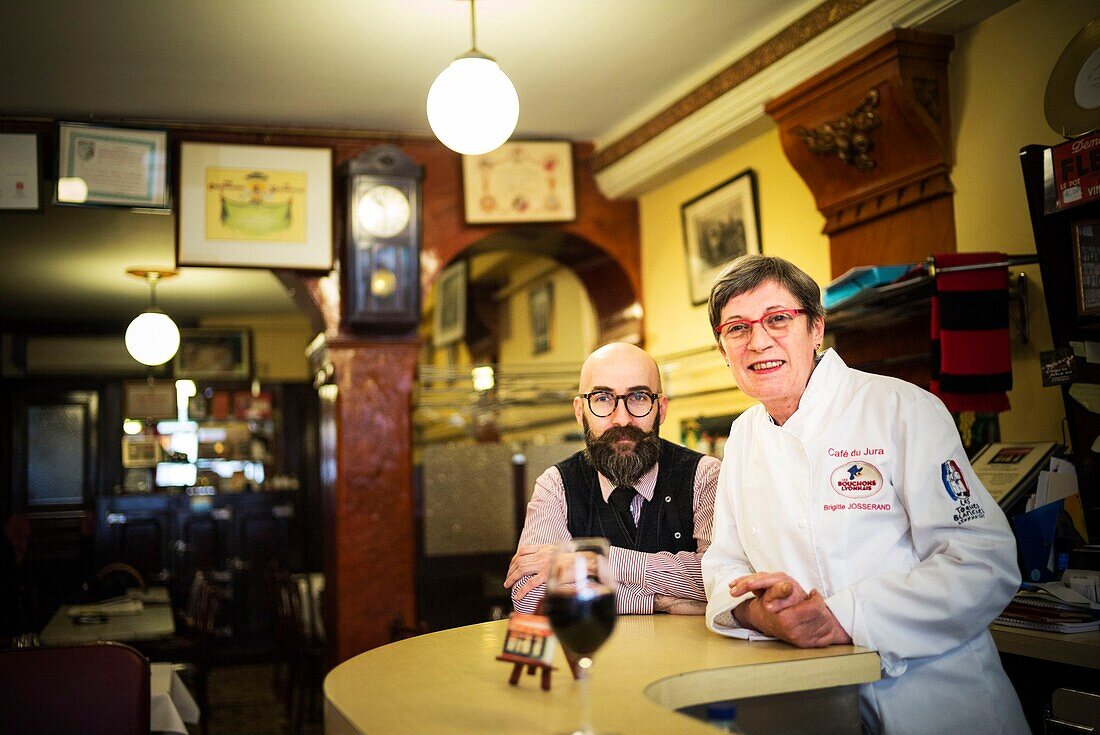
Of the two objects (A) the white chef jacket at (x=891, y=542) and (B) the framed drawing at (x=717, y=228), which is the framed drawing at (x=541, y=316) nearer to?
(B) the framed drawing at (x=717, y=228)

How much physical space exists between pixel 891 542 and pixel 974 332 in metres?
1.45

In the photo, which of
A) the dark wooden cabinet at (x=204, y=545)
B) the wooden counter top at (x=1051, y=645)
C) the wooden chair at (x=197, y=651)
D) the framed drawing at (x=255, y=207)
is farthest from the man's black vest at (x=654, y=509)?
the dark wooden cabinet at (x=204, y=545)

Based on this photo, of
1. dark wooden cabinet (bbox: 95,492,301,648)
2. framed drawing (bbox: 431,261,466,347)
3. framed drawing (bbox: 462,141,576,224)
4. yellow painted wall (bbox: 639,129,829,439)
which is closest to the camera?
yellow painted wall (bbox: 639,129,829,439)

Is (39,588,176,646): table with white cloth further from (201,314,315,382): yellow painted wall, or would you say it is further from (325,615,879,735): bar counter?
(201,314,315,382): yellow painted wall

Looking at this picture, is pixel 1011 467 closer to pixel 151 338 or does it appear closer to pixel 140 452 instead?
pixel 151 338

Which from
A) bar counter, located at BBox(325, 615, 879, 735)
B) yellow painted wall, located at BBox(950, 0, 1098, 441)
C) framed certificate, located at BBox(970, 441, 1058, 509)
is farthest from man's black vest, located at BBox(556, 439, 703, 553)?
yellow painted wall, located at BBox(950, 0, 1098, 441)

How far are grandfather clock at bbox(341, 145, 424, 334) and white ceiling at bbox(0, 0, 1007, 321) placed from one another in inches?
11.9

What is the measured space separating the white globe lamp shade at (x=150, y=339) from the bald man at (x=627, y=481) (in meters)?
4.73

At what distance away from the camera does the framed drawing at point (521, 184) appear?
546 centimetres

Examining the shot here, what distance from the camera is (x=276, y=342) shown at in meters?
10.7

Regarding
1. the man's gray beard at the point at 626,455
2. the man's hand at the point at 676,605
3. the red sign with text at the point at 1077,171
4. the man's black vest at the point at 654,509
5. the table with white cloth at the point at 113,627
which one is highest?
the red sign with text at the point at 1077,171

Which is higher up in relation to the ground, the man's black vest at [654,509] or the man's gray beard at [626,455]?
the man's gray beard at [626,455]

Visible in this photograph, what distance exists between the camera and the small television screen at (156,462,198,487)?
9883 millimetres

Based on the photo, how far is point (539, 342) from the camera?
7449 millimetres
